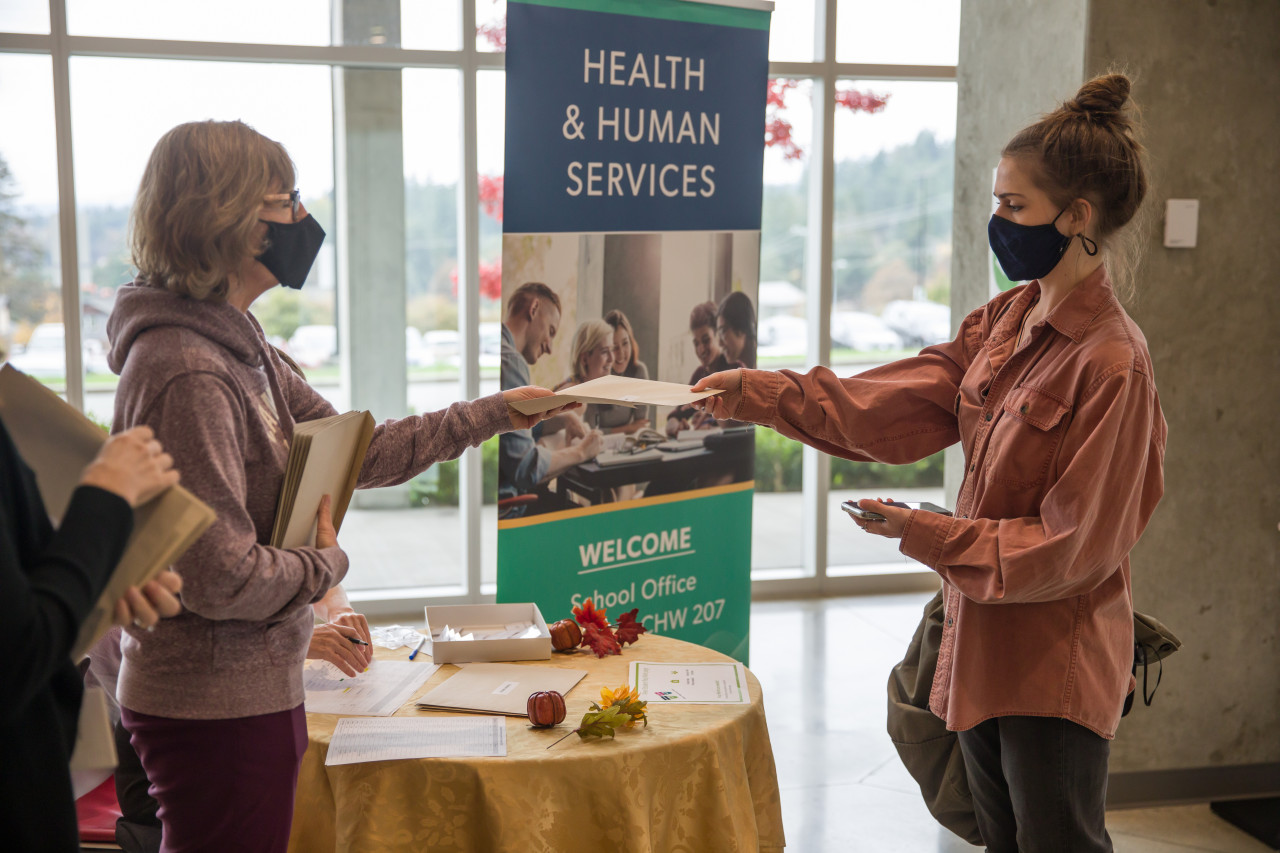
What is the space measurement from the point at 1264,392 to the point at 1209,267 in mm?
442

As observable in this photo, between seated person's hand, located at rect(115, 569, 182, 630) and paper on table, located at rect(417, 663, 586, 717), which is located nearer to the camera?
seated person's hand, located at rect(115, 569, 182, 630)

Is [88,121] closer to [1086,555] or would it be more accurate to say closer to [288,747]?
[288,747]

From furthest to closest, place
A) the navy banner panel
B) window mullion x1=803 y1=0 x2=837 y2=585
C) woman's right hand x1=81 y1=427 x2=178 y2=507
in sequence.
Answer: window mullion x1=803 y1=0 x2=837 y2=585 < the navy banner panel < woman's right hand x1=81 y1=427 x2=178 y2=507

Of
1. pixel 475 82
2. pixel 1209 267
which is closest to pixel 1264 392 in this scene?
pixel 1209 267

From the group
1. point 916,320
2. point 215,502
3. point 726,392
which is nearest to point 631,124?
point 726,392

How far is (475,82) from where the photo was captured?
4836 millimetres

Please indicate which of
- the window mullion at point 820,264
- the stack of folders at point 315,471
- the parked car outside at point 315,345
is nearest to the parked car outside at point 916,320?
the window mullion at point 820,264

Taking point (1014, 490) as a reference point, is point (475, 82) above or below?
above

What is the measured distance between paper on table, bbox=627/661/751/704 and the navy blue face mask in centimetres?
100

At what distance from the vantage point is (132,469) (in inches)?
46.9

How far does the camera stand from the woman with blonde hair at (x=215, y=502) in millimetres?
1423

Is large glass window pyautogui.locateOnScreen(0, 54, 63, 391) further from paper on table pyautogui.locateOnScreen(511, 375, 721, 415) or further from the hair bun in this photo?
the hair bun

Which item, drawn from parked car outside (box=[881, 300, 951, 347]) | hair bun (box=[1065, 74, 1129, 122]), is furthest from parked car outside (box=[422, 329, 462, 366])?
hair bun (box=[1065, 74, 1129, 122])

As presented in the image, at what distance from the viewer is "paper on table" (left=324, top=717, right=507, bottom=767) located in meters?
1.78
